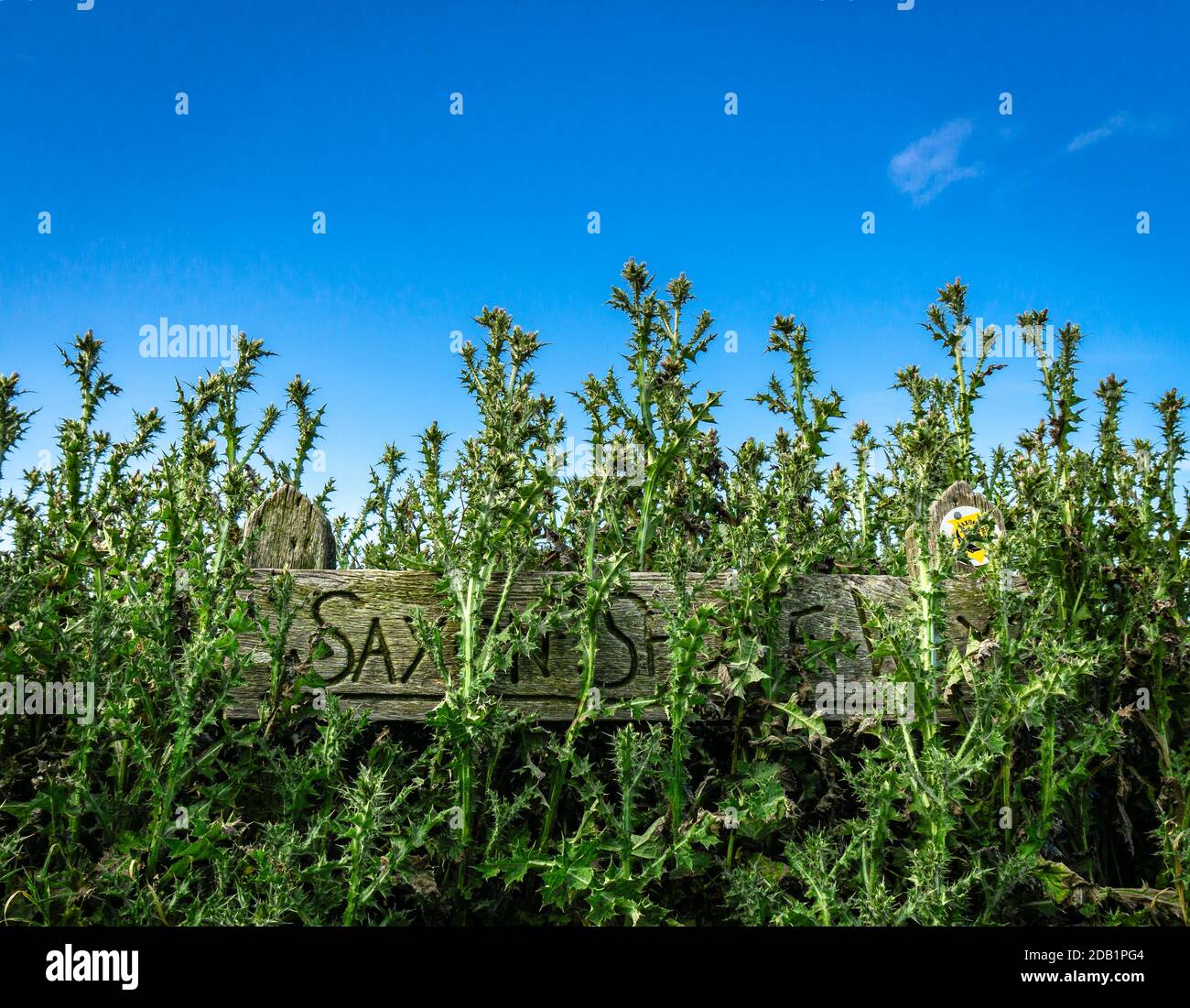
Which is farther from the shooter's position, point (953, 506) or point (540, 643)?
point (953, 506)

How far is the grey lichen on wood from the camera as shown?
3281 mm

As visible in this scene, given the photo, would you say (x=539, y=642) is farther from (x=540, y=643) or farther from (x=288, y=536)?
(x=288, y=536)

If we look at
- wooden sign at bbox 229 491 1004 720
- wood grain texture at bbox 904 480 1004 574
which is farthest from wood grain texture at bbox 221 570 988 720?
wood grain texture at bbox 904 480 1004 574

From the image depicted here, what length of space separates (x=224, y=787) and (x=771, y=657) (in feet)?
6.62

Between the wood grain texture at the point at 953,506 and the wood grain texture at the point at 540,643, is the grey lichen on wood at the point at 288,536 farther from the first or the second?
the wood grain texture at the point at 953,506

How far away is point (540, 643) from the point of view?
10.2ft

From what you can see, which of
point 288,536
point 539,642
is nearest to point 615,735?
point 539,642

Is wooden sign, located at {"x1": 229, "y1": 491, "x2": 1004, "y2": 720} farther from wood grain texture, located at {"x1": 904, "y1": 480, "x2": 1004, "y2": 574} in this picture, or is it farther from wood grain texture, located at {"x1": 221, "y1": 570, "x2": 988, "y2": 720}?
wood grain texture, located at {"x1": 904, "y1": 480, "x2": 1004, "y2": 574}

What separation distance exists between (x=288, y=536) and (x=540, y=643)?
3.86 ft

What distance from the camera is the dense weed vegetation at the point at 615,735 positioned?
261cm

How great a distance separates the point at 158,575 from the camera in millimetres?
3338

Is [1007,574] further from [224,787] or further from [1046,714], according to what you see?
[224,787]

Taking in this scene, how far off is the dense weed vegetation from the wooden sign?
0.39 ft

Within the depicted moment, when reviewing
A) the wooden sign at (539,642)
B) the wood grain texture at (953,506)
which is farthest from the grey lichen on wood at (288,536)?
the wood grain texture at (953,506)
